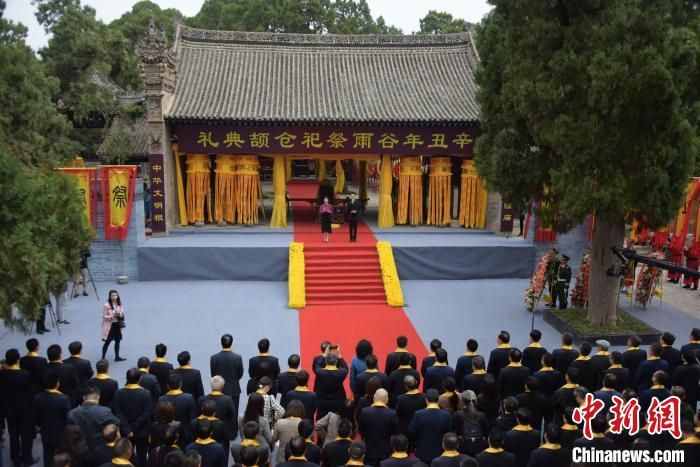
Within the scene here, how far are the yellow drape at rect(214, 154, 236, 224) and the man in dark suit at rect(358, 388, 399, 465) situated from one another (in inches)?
548

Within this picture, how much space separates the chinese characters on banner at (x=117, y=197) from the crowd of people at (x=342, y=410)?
28.3 feet

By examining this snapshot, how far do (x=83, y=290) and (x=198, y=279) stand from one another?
2.68 m

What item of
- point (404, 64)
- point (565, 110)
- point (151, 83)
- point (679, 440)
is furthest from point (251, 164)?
point (679, 440)

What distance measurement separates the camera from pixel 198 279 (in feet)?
52.3

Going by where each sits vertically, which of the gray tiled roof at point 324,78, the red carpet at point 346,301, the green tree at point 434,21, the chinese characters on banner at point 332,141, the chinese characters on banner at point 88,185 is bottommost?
the red carpet at point 346,301

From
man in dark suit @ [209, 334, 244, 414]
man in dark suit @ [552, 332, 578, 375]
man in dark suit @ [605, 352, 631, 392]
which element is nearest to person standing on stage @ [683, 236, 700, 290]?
man in dark suit @ [552, 332, 578, 375]

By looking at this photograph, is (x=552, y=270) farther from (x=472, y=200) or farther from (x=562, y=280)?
(x=472, y=200)

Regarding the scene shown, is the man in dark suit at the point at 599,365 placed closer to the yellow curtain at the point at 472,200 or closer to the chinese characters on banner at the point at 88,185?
the chinese characters on banner at the point at 88,185

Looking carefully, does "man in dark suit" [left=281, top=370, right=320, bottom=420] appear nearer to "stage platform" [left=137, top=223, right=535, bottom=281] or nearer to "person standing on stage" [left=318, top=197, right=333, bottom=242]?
"stage platform" [left=137, top=223, right=535, bottom=281]

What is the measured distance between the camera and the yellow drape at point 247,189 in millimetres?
19328

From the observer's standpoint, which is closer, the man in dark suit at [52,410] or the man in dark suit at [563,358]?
the man in dark suit at [52,410]

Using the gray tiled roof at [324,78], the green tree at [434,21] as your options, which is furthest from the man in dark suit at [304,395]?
the green tree at [434,21]

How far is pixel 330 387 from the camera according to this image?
7.09m

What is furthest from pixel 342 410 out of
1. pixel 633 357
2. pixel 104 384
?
pixel 633 357
